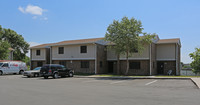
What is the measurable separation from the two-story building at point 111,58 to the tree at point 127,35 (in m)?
2.30

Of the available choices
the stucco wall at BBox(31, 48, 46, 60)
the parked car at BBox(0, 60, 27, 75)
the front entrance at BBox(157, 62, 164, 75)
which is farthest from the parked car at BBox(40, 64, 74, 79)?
the front entrance at BBox(157, 62, 164, 75)

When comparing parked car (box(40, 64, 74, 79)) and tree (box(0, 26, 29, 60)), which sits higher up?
tree (box(0, 26, 29, 60))

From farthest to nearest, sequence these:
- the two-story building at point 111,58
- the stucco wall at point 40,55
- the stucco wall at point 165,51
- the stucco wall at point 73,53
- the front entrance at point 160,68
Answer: the stucco wall at point 40,55 → the stucco wall at point 73,53 → the front entrance at point 160,68 → the stucco wall at point 165,51 → the two-story building at point 111,58

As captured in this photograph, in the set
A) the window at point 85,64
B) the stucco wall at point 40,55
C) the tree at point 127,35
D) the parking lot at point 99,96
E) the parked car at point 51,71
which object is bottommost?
the parking lot at point 99,96

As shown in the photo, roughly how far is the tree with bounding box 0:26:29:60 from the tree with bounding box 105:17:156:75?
134ft

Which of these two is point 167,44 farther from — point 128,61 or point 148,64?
point 128,61

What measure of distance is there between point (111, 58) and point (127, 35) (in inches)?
269

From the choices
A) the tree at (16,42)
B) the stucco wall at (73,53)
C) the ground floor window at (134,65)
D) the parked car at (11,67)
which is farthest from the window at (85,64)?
the tree at (16,42)

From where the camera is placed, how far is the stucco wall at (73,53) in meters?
29.4

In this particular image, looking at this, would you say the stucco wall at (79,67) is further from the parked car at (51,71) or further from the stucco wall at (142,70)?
the parked car at (51,71)

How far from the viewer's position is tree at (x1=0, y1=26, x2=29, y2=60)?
57031 mm

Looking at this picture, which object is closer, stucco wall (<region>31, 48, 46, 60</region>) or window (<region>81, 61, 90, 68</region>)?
window (<region>81, 61, 90, 68</region>)

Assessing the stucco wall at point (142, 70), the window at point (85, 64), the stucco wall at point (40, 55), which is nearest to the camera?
the stucco wall at point (142, 70)

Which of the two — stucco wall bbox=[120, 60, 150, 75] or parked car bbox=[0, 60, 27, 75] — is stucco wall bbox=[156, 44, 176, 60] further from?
parked car bbox=[0, 60, 27, 75]
